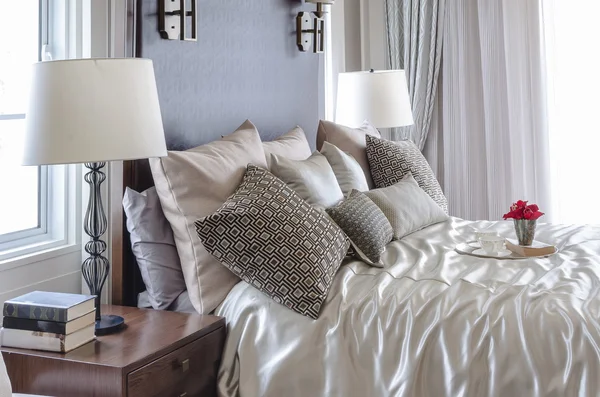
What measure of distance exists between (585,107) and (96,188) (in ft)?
12.0

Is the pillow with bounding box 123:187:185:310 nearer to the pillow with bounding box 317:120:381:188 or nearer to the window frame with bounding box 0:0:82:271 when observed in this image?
the window frame with bounding box 0:0:82:271

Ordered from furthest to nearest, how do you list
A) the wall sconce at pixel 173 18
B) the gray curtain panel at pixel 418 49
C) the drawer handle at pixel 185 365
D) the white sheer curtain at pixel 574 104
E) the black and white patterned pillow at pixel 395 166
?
the gray curtain panel at pixel 418 49 < the white sheer curtain at pixel 574 104 < the black and white patterned pillow at pixel 395 166 < the wall sconce at pixel 173 18 < the drawer handle at pixel 185 365

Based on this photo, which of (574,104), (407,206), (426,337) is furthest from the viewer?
(574,104)

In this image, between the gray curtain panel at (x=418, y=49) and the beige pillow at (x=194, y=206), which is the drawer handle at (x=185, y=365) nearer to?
the beige pillow at (x=194, y=206)

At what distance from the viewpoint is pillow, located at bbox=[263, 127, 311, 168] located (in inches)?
124

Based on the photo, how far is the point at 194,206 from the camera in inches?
97.4

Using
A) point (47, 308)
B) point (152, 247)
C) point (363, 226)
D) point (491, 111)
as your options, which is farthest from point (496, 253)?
point (491, 111)

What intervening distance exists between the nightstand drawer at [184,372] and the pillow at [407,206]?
1.03 m

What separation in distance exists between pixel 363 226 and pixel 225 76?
1014 mm

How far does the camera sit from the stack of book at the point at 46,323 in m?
1.96

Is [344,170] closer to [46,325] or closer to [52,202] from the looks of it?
[52,202]

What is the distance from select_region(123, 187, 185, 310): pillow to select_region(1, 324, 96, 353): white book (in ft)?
1.46

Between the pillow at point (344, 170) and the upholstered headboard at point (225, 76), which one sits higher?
the upholstered headboard at point (225, 76)

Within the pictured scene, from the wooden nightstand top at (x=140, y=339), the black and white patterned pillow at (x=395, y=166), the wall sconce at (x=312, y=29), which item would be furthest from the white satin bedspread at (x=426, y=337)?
the wall sconce at (x=312, y=29)
